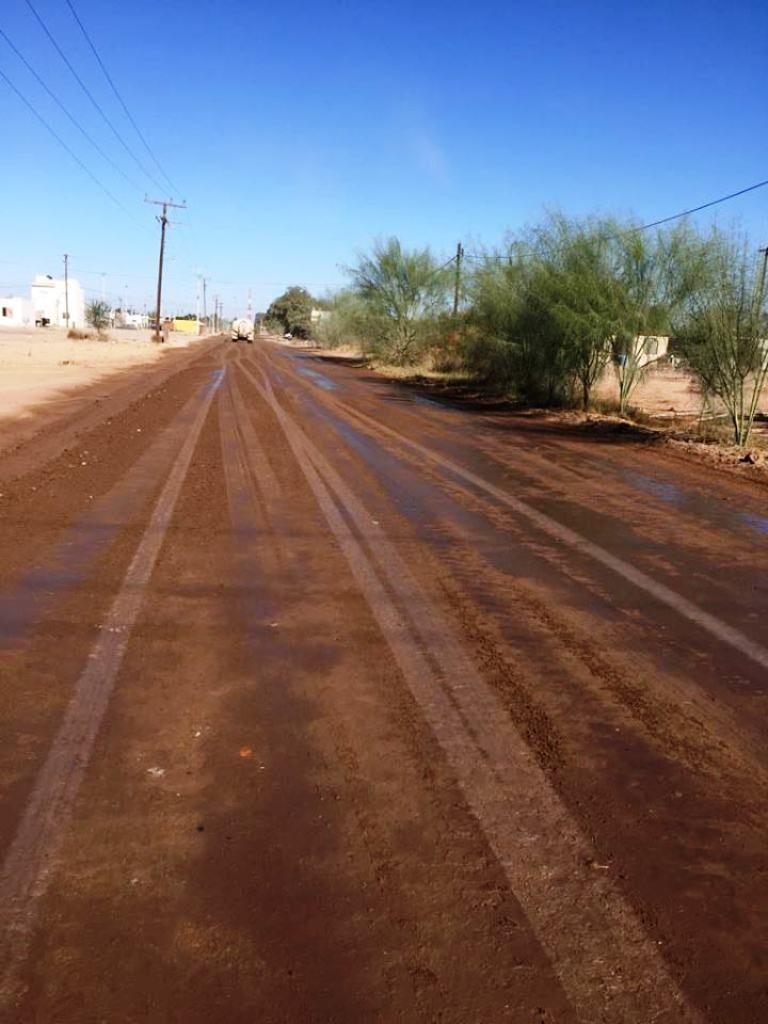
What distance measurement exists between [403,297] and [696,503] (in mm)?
41952

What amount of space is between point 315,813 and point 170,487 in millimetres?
7579

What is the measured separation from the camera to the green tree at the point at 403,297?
50.7m

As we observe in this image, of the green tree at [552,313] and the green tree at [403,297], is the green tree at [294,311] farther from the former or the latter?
the green tree at [552,313]

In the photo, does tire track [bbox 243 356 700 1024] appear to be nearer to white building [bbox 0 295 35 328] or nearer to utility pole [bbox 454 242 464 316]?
utility pole [bbox 454 242 464 316]

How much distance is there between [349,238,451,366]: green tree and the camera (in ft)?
166

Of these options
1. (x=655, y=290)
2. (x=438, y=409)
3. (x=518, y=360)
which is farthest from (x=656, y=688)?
(x=518, y=360)

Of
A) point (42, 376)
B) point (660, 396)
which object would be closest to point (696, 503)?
point (42, 376)

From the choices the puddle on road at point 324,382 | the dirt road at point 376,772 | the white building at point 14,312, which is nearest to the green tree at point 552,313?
the puddle on road at point 324,382

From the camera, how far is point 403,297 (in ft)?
169

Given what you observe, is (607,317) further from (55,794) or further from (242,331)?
(242,331)

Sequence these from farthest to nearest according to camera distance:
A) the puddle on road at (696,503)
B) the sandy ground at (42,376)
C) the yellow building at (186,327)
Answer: the yellow building at (186,327), the sandy ground at (42,376), the puddle on road at (696,503)

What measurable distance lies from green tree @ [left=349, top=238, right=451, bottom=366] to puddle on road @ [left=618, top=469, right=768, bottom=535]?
122 feet

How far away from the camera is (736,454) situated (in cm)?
1670

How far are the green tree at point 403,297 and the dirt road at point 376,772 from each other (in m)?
43.4
